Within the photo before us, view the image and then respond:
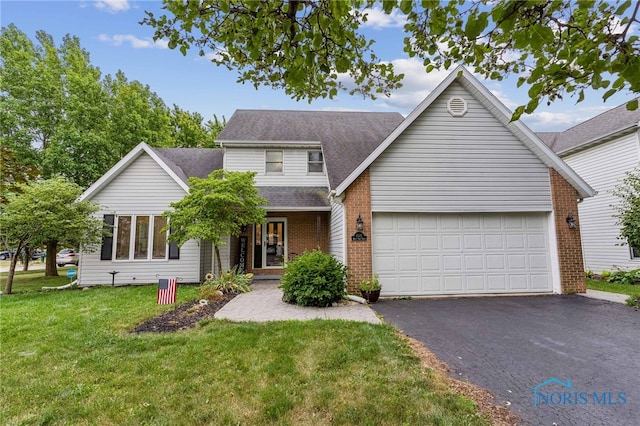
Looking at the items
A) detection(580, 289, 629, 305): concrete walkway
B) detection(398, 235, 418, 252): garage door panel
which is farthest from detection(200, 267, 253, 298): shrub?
detection(580, 289, 629, 305): concrete walkway

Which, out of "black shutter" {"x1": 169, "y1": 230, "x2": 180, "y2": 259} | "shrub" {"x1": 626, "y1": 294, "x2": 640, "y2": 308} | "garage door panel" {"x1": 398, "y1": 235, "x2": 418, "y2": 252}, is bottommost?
"shrub" {"x1": 626, "y1": 294, "x2": 640, "y2": 308}

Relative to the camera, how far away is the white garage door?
8594mm

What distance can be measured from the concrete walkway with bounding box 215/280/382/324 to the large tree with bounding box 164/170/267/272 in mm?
2369

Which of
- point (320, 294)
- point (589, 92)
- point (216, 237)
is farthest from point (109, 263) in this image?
point (589, 92)

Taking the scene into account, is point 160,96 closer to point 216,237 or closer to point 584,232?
point 216,237

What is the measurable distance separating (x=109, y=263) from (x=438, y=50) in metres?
12.4

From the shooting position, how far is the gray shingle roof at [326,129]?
1223cm

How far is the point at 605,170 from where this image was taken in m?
12.7

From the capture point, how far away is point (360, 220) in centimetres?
834

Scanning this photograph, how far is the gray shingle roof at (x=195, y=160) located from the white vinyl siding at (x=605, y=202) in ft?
53.6

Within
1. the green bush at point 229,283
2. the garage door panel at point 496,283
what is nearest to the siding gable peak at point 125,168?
the green bush at point 229,283

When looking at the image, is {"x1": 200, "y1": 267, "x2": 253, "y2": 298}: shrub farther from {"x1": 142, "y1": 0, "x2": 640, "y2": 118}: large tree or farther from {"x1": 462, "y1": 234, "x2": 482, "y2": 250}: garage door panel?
{"x1": 142, "y1": 0, "x2": 640, "y2": 118}: large tree

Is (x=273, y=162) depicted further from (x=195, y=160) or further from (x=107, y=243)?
(x=107, y=243)

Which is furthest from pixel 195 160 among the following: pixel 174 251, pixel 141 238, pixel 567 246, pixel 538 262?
pixel 567 246
